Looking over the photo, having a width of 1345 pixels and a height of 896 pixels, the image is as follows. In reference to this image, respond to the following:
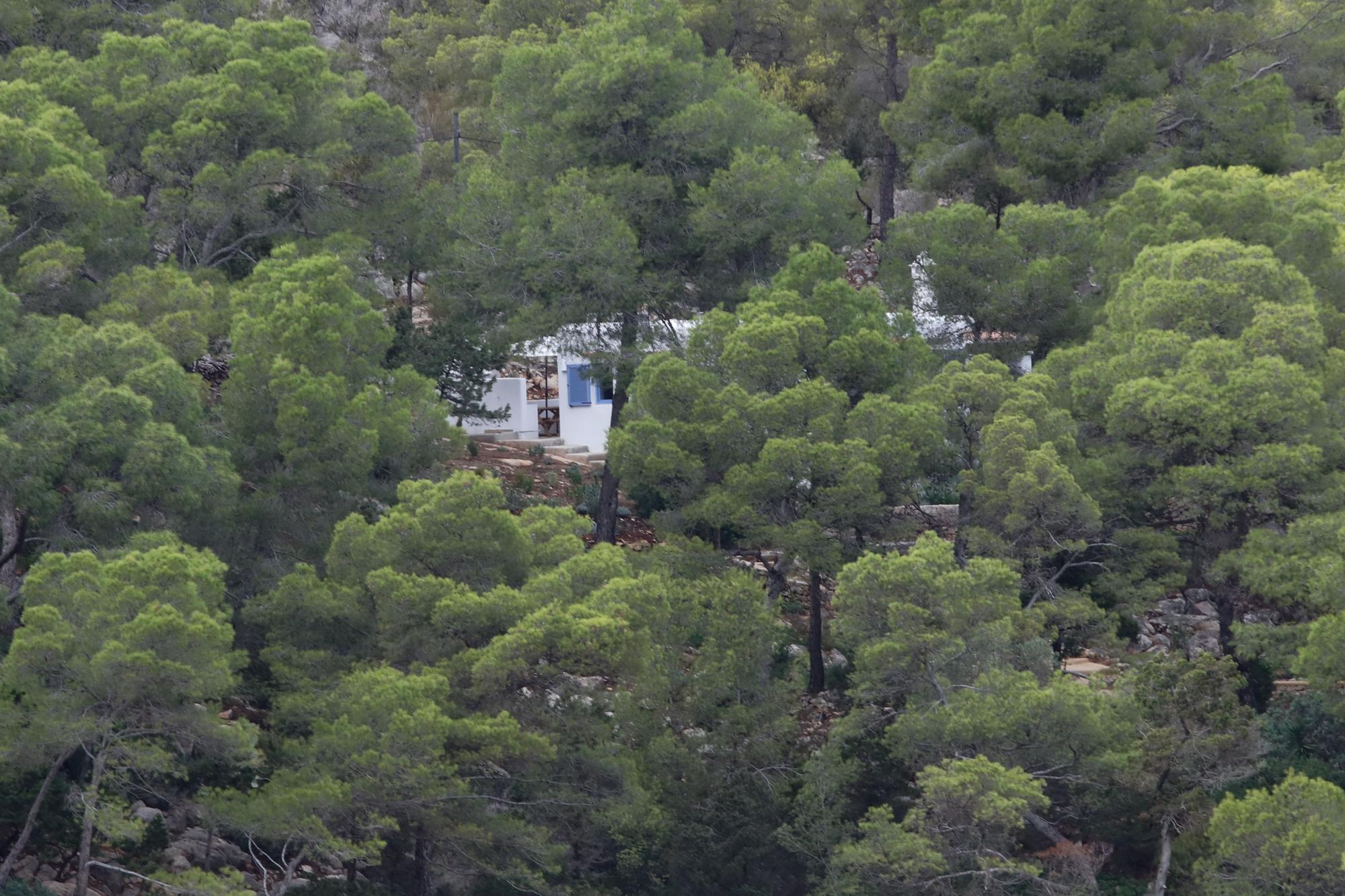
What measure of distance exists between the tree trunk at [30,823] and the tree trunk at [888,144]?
2889cm

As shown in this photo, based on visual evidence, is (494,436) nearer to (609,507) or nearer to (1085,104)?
(609,507)

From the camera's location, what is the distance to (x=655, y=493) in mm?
32125

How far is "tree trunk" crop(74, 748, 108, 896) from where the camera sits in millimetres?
17766

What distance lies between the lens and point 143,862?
19.5 meters

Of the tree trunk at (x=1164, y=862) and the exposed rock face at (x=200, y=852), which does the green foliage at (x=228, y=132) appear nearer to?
the exposed rock face at (x=200, y=852)

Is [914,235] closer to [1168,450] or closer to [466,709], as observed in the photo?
[1168,450]

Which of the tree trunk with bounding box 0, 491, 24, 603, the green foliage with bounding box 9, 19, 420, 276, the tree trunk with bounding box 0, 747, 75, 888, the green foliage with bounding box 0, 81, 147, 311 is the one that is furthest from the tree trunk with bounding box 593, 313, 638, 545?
the tree trunk with bounding box 0, 747, 75, 888

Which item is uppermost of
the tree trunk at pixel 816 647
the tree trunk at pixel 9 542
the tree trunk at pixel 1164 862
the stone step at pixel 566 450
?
the stone step at pixel 566 450

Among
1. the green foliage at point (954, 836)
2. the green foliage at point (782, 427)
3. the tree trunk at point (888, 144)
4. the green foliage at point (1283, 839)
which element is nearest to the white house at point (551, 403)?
the green foliage at point (782, 427)

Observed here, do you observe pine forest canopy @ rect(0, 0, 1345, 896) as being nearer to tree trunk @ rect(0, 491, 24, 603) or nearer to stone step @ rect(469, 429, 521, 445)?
tree trunk @ rect(0, 491, 24, 603)

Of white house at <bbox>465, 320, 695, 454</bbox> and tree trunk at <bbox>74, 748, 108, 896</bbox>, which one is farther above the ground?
white house at <bbox>465, 320, 695, 454</bbox>

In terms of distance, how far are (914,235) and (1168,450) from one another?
722 cm

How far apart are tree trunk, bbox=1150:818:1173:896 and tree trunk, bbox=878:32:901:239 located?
24.9 meters

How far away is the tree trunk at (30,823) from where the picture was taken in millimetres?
18344
